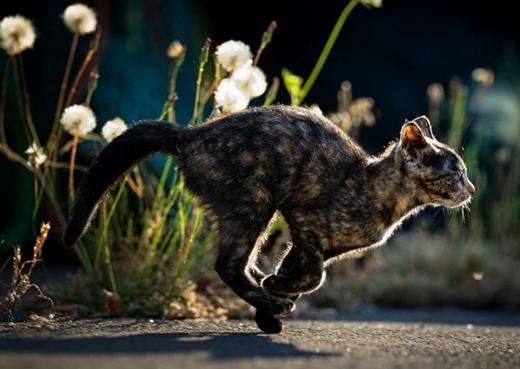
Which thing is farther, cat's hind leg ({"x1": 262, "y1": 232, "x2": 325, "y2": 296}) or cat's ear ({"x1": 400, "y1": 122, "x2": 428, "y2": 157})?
cat's ear ({"x1": 400, "y1": 122, "x2": 428, "y2": 157})

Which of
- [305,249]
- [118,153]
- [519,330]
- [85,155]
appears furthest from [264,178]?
[85,155]

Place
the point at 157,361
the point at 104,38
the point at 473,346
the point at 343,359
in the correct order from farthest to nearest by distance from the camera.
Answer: the point at 104,38, the point at 473,346, the point at 343,359, the point at 157,361

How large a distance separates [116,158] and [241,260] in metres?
0.86

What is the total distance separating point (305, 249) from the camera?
13.2 ft

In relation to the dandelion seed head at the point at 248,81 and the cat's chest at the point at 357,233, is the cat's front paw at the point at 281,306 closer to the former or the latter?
the cat's chest at the point at 357,233

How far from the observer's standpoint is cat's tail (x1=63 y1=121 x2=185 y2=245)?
4074 millimetres

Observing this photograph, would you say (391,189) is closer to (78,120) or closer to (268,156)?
(268,156)

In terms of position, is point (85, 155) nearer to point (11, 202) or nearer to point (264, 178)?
point (11, 202)

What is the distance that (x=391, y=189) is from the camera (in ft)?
13.9

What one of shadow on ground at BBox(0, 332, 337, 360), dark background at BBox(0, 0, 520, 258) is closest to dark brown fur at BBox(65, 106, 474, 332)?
shadow on ground at BBox(0, 332, 337, 360)

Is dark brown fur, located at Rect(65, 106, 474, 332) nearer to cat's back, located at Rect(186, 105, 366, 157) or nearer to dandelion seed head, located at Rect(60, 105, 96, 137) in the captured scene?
cat's back, located at Rect(186, 105, 366, 157)

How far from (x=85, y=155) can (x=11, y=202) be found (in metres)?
1.03

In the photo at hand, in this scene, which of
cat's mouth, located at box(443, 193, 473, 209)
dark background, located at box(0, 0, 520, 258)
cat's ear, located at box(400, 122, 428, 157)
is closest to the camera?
cat's ear, located at box(400, 122, 428, 157)

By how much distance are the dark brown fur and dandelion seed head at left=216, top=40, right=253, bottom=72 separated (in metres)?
0.47
